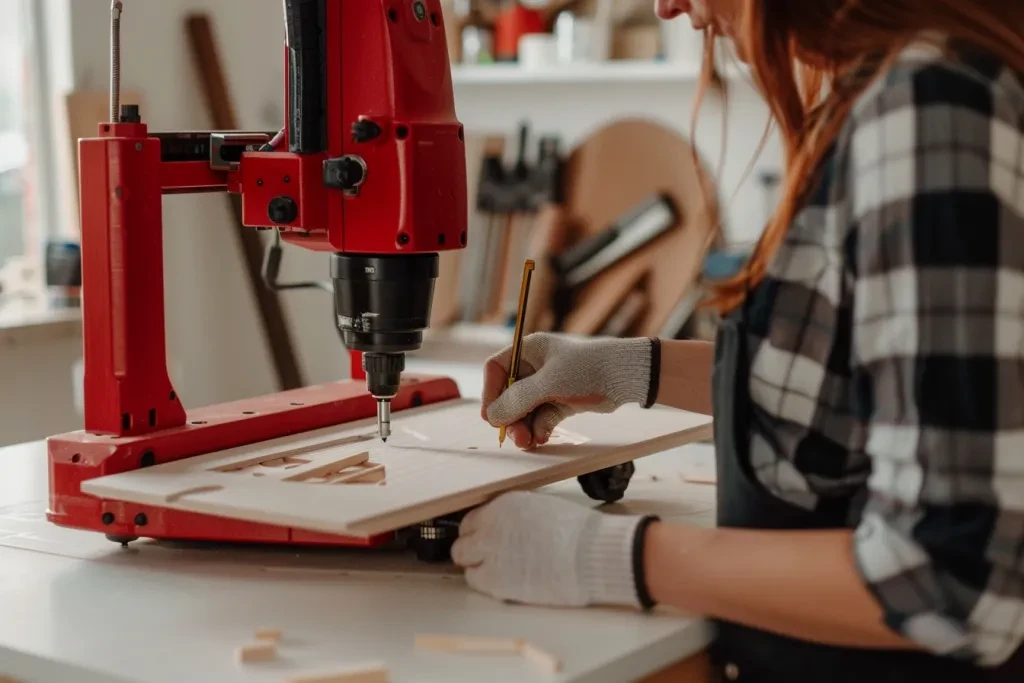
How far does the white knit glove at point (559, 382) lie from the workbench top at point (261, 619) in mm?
193

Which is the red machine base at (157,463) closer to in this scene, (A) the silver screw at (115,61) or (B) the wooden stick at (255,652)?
(B) the wooden stick at (255,652)

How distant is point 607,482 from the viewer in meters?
1.49

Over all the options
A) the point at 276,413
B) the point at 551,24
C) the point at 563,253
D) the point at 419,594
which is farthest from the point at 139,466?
the point at 551,24

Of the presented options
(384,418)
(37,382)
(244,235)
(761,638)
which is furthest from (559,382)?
(244,235)

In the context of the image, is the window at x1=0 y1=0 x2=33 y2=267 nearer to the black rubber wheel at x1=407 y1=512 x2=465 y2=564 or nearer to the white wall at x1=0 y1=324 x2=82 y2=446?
the white wall at x1=0 y1=324 x2=82 y2=446

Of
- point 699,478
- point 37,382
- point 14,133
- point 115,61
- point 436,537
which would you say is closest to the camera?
point 436,537

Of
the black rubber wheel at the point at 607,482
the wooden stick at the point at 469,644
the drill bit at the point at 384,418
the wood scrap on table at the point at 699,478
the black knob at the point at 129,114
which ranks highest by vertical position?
the black knob at the point at 129,114

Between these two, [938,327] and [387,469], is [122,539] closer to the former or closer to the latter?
[387,469]

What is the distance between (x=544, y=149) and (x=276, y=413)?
2155mm

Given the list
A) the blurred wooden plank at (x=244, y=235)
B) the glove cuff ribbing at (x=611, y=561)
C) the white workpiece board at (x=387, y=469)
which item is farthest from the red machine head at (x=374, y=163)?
the blurred wooden plank at (x=244, y=235)

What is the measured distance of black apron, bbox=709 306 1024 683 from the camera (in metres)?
1.08

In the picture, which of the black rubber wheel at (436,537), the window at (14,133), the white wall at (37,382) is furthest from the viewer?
the window at (14,133)

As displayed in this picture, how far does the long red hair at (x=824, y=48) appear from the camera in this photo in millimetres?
1021

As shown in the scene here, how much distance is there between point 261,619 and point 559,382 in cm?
46
